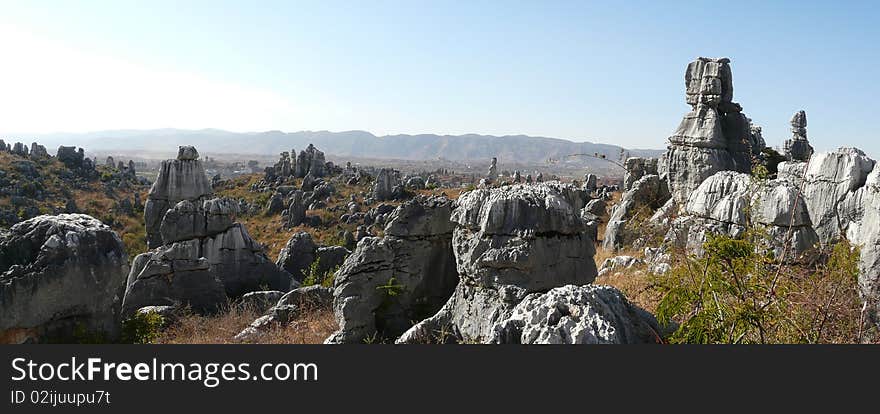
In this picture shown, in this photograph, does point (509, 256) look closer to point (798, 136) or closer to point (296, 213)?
point (798, 136)

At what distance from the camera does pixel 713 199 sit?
14352mm

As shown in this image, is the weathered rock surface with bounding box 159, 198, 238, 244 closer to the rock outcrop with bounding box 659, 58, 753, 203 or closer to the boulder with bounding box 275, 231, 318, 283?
the boulder with bounding box 275, 231, 318, 283

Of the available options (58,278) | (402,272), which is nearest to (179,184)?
(58,278)

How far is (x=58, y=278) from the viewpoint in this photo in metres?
7.07

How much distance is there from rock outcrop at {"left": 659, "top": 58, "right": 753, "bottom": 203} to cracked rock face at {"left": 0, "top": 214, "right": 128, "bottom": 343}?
19.6 m

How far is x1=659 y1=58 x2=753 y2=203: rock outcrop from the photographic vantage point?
70.6 feet

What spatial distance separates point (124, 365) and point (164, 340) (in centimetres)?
720

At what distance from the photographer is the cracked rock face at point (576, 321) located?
3.77m

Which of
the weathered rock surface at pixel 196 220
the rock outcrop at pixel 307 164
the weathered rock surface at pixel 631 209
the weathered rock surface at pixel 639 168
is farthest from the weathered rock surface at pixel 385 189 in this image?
the weathered rock surface at pixel 196 220

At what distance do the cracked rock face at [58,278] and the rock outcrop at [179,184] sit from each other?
15.9 m

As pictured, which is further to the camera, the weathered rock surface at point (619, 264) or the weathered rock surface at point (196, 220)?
the weathered rock surface at point (196, 220)

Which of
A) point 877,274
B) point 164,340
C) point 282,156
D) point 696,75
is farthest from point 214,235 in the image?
point 282,156

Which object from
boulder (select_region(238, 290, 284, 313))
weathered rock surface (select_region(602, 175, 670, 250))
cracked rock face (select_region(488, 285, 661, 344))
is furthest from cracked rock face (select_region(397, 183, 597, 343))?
weathered rock surface (select_region(602, 175, 670, 250))

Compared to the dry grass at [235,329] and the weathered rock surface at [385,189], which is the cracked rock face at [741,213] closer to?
the dry grass at [235,329]
